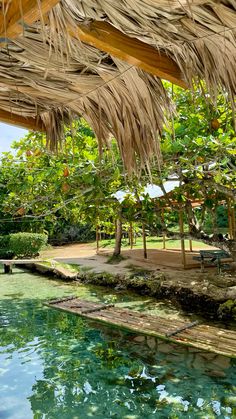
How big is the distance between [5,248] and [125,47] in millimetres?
15496

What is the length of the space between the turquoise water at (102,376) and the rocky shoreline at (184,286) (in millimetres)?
2001

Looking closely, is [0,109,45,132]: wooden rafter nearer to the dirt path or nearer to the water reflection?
the water reflection

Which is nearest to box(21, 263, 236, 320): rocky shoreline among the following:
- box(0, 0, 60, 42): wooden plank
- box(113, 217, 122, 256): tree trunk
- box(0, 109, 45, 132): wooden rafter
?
box(113, 217, 122, 256): tree trunk

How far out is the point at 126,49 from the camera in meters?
1.60

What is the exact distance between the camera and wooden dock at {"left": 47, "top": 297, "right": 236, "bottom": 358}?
4.53 m

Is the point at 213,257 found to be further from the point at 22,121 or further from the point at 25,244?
the point at 25,244

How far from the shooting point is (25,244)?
1455 centimetres

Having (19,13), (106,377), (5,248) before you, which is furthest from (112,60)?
(5,248)

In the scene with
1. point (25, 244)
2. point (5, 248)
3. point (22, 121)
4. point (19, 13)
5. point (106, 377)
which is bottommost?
point (106, 377)

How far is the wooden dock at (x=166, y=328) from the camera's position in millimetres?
4532

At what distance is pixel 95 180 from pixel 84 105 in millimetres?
3412

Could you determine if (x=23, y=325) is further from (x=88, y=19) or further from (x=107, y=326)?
(x=88, y=19)

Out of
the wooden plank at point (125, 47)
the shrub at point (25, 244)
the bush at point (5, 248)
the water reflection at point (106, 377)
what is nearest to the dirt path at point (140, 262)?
the shrub at point (25, 244)

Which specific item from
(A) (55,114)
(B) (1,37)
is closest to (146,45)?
(B) (1,37)
